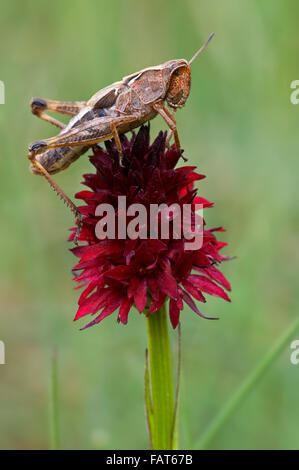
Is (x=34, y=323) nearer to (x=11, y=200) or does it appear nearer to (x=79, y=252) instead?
(x=11, y=200)

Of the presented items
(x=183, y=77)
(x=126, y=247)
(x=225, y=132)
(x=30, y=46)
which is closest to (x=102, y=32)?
(x=30, y=46)

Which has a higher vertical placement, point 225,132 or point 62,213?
point 225,132

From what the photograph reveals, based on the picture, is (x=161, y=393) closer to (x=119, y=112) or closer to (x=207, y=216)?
(x=119, y=112)

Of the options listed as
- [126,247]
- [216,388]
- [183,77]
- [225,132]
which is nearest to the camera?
[126,247]

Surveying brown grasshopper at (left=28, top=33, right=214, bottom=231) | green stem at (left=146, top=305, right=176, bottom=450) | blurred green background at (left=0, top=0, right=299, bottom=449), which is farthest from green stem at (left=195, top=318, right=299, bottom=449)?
brown grasshopper at (left=28, top=33, right=214, bottom=231)

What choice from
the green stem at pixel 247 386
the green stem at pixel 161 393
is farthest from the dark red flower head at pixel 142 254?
the green stem at pixel 247 386
